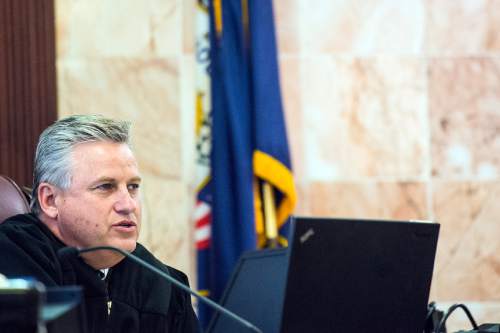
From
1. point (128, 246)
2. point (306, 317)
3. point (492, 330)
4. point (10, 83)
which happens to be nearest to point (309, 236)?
point (306, 317)

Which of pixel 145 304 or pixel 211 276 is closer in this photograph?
pixel 145 304

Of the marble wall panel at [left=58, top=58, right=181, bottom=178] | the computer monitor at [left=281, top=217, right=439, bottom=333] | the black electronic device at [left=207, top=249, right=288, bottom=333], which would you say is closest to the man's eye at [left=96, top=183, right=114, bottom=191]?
the black electronic device at [left=207, top=249, right=288, bottom=333]

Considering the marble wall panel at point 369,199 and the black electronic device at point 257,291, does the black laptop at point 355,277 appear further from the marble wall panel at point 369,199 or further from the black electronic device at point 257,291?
the marble wall panel at point 369,199

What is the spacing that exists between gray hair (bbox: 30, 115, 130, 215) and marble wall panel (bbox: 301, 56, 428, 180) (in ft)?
6.40

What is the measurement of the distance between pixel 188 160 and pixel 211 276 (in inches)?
22.9

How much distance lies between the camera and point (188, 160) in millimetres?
4629

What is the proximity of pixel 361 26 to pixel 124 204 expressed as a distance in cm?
230

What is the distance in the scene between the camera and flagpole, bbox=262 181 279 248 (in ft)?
14.6

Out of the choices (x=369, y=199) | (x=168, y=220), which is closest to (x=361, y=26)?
(x=369, y=199)

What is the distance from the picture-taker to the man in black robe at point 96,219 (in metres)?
2.76

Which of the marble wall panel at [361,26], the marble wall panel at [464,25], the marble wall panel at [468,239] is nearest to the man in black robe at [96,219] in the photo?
the marble wall panel at [361,26]

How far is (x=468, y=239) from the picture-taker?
4.72m

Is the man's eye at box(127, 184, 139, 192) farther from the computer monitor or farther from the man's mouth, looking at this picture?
the computer monitor

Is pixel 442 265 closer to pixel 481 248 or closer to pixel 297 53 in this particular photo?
pixel 481 248
